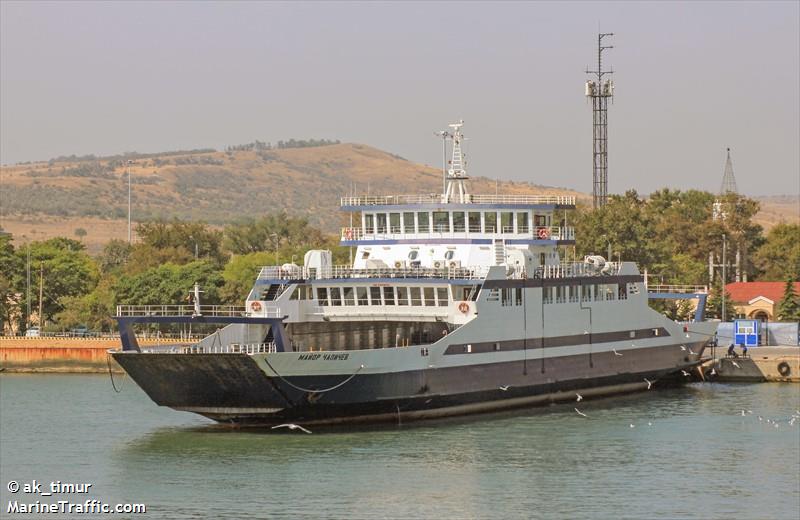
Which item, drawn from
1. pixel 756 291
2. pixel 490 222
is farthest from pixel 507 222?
pixel 756 291

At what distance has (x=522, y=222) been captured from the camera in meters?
66.4

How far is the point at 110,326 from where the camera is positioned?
10031 centimetres

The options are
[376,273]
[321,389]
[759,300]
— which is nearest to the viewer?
[321,389]

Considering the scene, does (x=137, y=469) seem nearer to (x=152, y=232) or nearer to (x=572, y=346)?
(x=572, y=346)

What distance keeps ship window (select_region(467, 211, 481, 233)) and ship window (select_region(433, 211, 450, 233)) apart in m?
0.88

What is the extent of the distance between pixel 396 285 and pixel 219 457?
12.6m

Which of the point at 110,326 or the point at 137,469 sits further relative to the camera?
the point at 110,326

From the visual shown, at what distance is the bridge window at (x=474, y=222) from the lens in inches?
2564

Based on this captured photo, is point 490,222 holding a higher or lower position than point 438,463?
higher

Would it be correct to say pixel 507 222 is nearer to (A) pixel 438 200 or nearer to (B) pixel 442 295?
(A) pixel 438 200

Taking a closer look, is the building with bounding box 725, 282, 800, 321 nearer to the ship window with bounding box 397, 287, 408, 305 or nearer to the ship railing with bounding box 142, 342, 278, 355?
the ship window with bounding box 397, 287, 408, 305

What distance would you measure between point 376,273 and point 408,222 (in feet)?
15.8

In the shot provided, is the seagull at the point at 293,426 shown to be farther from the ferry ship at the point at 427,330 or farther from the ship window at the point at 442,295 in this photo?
the ship window at the point at 442,295

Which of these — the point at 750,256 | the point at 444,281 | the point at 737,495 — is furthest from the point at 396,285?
the point at 750,256
